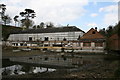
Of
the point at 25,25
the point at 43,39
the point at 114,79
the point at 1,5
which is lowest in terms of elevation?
the point at 114,79

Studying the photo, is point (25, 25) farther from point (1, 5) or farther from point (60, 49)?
point (60, 49)

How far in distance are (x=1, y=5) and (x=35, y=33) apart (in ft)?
54.1

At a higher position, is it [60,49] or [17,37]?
[17,37]

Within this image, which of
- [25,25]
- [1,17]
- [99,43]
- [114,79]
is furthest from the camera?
[25,25]

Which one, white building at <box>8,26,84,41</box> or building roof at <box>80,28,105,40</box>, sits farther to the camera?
white building at <box>8,26,84,41</box>

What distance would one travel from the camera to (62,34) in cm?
4053

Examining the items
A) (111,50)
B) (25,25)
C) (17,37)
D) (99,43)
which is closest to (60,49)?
(99,43)

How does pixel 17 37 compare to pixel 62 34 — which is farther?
pixel 17 37

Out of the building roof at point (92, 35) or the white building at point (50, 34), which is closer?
the building roof at point (92, 35)

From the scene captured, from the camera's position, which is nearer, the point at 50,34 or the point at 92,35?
the point at 92,35

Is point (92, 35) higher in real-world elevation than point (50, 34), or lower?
lower

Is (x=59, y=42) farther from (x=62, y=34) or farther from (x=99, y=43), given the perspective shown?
(x=99, y=43)

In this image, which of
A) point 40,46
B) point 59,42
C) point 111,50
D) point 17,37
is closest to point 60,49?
point 59,42

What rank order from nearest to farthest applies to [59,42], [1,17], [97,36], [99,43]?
[99,43], [97,36], [59,42], [1,17]
